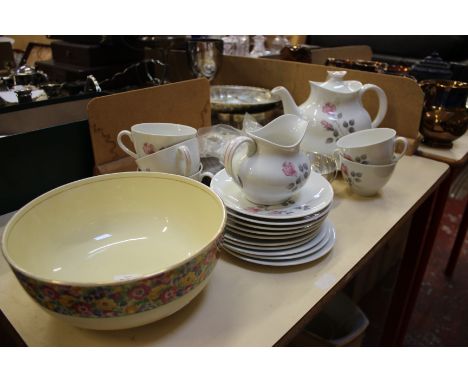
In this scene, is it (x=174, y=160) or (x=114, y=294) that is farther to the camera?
(x=174, y=160)

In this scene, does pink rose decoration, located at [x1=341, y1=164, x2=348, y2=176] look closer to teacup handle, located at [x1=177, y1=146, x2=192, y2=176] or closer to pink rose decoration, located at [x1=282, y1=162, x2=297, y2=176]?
pink rose decoration, located at [x1=282, y1=162, x2=297, y2=176]

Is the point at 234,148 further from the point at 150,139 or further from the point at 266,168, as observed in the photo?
the point at 150,139

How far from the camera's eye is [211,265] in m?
0.48

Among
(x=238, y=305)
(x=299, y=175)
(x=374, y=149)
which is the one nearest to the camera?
(x=238, y=305)

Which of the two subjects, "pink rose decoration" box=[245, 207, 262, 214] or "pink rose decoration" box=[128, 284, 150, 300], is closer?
"pink rose decoration" box=[128, 284, 150, 300]

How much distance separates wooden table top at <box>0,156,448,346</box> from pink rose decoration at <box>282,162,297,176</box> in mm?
149

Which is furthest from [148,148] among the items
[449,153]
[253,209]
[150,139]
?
[449,153]

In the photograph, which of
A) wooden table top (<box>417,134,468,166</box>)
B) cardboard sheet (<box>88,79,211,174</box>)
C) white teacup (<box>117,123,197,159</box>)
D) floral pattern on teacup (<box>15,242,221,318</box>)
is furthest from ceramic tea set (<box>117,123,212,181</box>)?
wooden table top (<box>417,134,468,166</box>)

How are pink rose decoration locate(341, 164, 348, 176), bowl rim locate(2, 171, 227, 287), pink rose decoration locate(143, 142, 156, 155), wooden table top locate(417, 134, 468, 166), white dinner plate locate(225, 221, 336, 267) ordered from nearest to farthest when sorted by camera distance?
bowl rim locate(2, 171, 227, 287) → white dinner plate locate(225, 221, 336, 267) → pink rose decoration locate(143, 142, 156, 155) → pink rose decoration locate(341, 164, 348, 176) → wooden table top locate(417, 134, 468, 166)

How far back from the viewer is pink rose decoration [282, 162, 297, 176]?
62 centimetres

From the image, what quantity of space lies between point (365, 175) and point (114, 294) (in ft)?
1.88

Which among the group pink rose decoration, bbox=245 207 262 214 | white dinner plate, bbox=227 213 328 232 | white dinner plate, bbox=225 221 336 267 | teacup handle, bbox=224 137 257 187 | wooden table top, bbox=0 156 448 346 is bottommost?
wooden table top, bbox=0 156 448 346

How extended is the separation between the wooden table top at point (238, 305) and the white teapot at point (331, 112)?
0.24 m

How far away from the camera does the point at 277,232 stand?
0.60m
